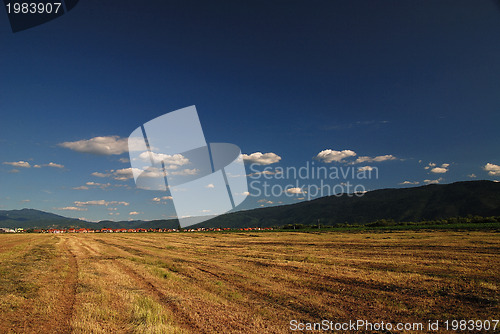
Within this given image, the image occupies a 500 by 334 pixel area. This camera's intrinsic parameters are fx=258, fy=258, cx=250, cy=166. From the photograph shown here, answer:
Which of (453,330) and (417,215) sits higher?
(453,330)

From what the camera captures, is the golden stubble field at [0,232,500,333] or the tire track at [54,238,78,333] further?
the golden stubble field at [0,232,500,333]

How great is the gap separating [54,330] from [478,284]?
1466cm

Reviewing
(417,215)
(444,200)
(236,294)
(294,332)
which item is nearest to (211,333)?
(294,332)

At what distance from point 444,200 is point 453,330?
758 feet

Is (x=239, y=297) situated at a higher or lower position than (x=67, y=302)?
lower

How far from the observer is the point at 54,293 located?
1028cm

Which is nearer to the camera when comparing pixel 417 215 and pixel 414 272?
pixel 414 272

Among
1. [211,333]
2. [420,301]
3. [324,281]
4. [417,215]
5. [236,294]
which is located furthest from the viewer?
[417,215]

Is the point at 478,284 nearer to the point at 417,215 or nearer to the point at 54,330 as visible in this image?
the point at 54,330

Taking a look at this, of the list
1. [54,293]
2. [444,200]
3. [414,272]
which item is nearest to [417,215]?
[444,200]

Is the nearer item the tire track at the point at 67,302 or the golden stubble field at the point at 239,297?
the tire track at the point at 67,302

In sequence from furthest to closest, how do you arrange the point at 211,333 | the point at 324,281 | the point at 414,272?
the point at 414,272, the point at 324,281, the point at 211,333

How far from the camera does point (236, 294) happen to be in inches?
392

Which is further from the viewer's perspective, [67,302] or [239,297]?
[239,297]
